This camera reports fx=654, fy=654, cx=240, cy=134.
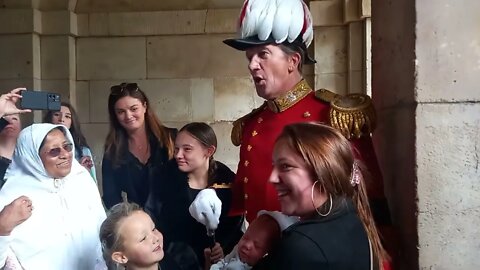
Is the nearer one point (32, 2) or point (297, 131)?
point (297, 131)

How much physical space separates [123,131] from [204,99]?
8.44 ft

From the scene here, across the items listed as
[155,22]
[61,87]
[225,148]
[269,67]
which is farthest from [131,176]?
[155,22]

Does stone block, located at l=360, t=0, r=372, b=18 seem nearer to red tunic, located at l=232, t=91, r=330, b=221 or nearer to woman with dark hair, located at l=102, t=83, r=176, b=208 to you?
woman with dark hair, located at l=102, t=83, r=176, b=208

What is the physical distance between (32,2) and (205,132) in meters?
3.21

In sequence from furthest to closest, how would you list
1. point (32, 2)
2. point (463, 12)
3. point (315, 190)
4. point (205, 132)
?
point (32, 2) < point (205, 132) < point (463, 12) < point (315, 190)

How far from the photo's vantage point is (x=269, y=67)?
75.9 inches

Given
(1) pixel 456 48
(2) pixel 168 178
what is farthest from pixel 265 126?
(2) pixel 168 178

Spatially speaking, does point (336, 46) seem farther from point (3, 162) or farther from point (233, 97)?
point (3, 162)

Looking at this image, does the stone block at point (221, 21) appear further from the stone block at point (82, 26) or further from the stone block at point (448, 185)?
the stone block at point (448, 185)

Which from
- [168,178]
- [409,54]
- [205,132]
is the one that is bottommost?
[168,178]

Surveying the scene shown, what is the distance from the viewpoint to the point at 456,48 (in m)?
1.87

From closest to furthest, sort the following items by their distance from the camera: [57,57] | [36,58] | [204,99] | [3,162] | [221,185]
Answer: [221,185], [3,162], [36,58], [57,57], [204,99]

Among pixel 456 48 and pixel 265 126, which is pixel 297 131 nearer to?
pixel 265 126

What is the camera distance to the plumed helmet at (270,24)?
190cm
